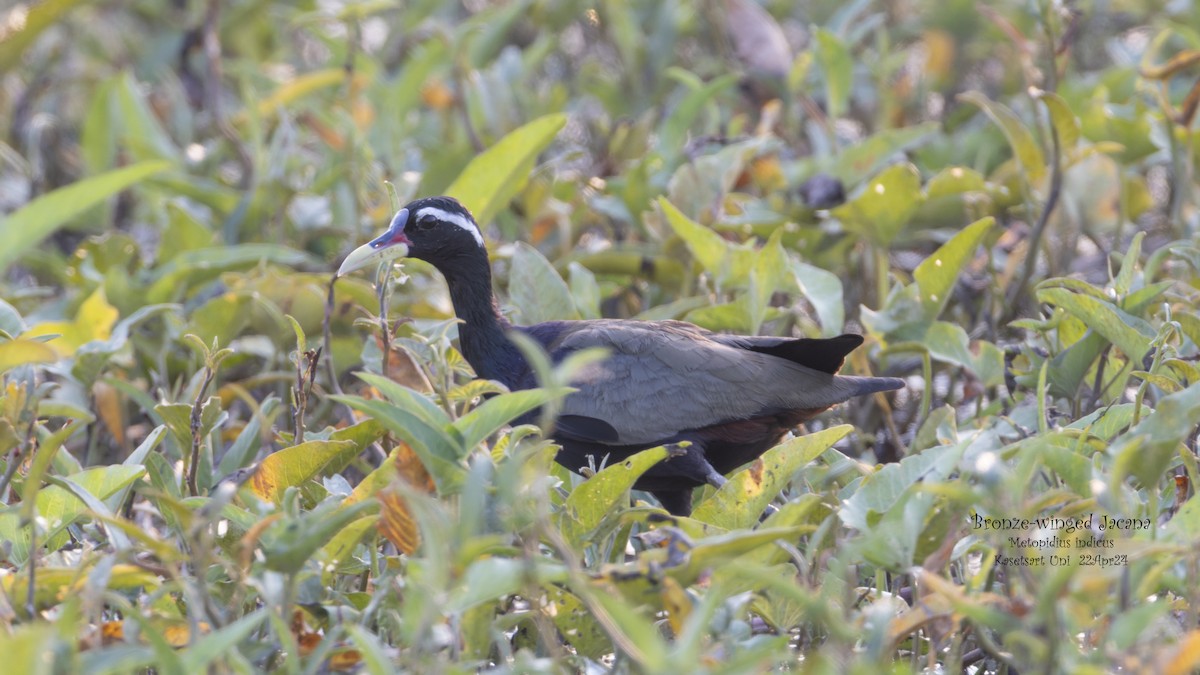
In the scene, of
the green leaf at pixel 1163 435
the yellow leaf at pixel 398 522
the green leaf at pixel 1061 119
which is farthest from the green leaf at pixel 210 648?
the green leaf at pixel 1061 119

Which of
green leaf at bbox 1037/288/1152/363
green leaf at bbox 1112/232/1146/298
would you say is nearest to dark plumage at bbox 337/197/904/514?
green leaf at bbox 1037/288/1152/363

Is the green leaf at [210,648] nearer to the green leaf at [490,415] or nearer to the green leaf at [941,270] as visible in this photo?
the green leaf at [490,415]

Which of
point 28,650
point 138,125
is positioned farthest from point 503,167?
point 28,650

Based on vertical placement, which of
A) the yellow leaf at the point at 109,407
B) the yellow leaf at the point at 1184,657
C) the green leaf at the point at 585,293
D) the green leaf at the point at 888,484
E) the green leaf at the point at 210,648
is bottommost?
the yellow leaf at the point at 109,407

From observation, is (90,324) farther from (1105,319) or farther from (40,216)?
(1105,319)

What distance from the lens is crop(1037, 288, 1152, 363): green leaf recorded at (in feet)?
10.9

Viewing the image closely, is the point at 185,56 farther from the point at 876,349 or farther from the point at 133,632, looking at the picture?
the point at 133,632

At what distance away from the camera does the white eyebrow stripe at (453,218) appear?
158 inches

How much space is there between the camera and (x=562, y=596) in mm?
2705

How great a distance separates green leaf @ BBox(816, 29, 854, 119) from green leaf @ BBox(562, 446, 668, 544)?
103 inches

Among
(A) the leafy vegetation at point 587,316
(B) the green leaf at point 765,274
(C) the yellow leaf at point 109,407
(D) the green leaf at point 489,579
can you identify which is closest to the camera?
(D) the green leaf at point 489,579

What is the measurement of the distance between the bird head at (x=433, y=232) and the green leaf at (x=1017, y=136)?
1556 millimetres

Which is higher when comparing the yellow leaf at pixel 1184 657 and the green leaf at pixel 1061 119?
the green leaf at pixel 1061 119

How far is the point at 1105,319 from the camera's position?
11.0 ft
